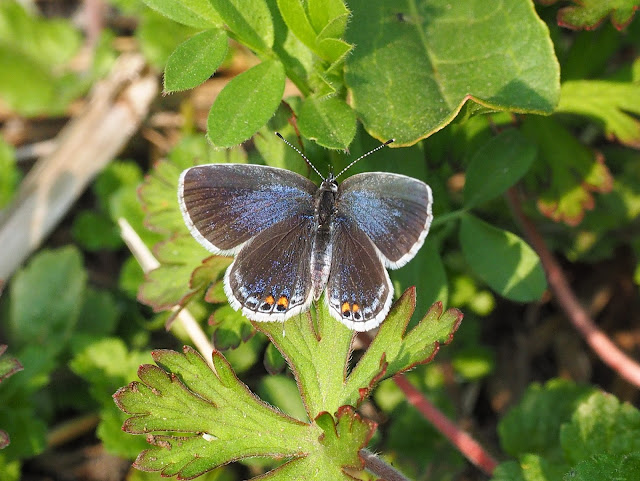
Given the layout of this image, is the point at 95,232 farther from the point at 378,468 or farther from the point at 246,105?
the point at 378,468

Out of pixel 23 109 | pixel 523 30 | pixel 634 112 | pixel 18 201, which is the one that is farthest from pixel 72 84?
pixel 634 112

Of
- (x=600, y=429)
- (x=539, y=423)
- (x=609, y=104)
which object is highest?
(x=609, y=104)

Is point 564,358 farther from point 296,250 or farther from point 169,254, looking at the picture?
point 169,254

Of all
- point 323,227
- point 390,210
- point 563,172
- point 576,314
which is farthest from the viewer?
point 576,314

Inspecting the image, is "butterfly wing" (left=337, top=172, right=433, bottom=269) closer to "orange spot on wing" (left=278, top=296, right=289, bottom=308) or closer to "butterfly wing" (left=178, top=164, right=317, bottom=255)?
"butterfly wing" (left=178, top=164, right=317, bottom=255)

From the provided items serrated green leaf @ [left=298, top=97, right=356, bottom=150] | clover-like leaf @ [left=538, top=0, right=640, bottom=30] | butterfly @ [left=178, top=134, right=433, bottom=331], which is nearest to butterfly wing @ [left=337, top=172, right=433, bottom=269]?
butterfly @ [left=178, top=134, right=433, bottom=331]

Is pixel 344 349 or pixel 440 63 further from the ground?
pixel 440 63

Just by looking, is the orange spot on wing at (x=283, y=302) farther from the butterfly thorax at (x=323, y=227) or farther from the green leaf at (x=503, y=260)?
the green leaf at (x=503, y=260)

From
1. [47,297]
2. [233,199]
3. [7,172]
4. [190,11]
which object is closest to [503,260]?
[233,199]
